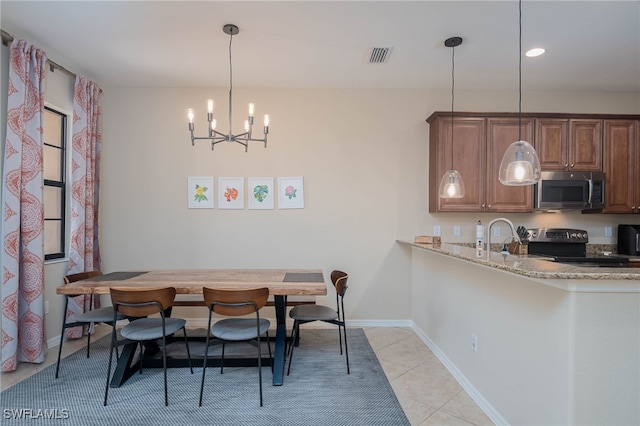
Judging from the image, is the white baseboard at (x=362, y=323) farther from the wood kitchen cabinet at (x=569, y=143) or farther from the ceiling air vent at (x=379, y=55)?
the ceiling air vent at (x=379, y=55)

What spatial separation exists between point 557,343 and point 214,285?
2217 millimetres

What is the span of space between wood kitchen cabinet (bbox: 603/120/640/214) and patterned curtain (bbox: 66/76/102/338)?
224 inches

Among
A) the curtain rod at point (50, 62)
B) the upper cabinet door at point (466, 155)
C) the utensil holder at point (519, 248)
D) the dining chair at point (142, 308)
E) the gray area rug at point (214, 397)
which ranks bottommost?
the gray area rug at point (214, 397)

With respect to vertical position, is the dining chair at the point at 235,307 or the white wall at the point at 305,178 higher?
the white wall at the point at 305,178

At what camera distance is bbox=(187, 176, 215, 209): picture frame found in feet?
13.0

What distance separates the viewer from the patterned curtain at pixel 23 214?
8.84ft

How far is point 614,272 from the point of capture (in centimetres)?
153

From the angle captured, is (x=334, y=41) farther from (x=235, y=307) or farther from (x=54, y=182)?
(x=54, y=182)

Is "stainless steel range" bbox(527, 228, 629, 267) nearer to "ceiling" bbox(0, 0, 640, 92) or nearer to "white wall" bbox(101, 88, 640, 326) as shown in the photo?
"white wall" bbox(101, 88, 640, 326)

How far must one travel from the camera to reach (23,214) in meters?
2.79

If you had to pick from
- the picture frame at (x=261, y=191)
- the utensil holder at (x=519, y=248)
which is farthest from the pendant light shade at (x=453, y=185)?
the picture frame at (x=261, y=191)

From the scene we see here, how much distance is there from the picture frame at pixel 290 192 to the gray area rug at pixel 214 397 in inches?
69.0

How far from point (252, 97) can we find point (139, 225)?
6.73 ft

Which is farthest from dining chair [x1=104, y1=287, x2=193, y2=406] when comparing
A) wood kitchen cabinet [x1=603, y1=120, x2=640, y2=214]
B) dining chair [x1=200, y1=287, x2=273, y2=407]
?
wood kitchen cabinet [x1=603, y1=120, x2=640, y2=214]
